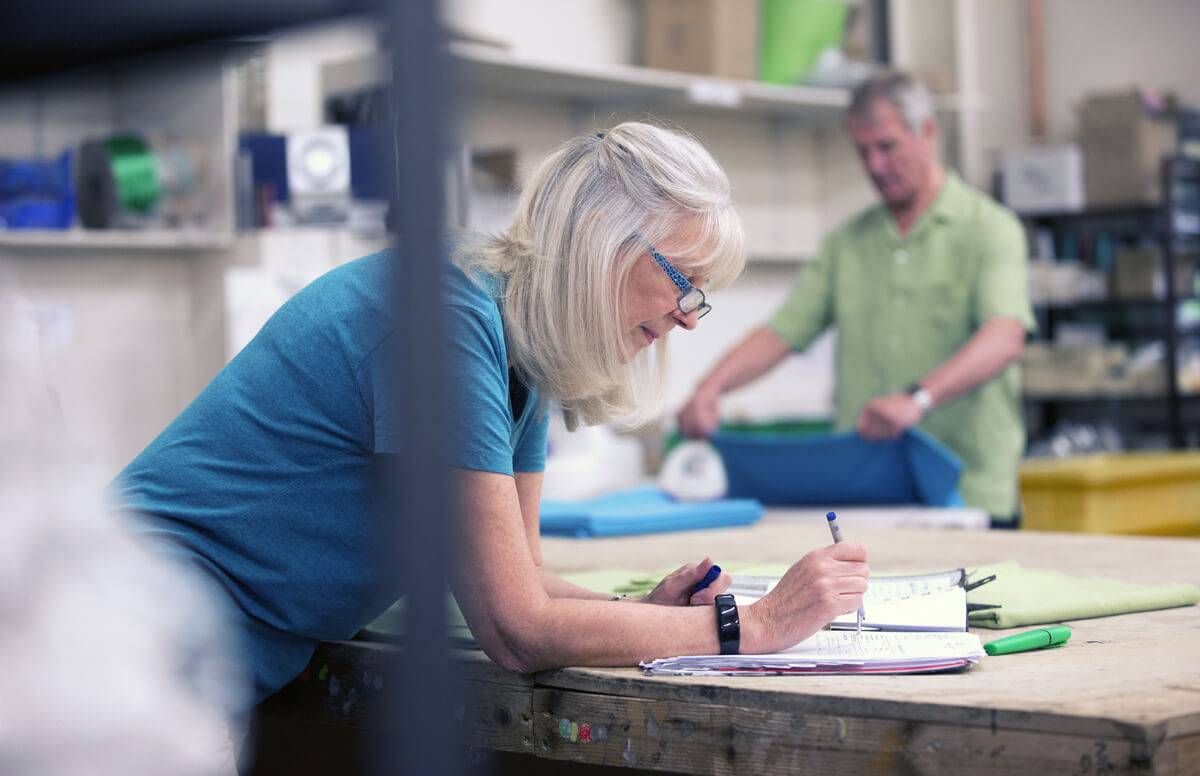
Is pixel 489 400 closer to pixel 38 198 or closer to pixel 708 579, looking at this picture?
pixel 708 579

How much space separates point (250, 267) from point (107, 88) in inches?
131

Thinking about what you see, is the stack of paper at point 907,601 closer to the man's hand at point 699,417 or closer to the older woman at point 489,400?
the older woman at point 489,400

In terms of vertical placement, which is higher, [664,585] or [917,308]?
[917,308]

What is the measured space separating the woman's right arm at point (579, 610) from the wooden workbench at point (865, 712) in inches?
1.2

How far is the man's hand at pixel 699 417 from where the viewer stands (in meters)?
3.35

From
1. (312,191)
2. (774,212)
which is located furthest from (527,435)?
(774,212)

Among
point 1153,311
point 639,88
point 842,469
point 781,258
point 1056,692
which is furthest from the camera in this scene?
point 1153,311

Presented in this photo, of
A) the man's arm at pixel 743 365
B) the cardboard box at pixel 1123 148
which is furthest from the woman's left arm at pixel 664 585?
the cardboard box at pixel 1123 148

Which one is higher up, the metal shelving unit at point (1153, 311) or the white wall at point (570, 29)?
the white wall at point (570, 29)

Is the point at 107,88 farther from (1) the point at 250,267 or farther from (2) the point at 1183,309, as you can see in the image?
(2) the point at 1183,309

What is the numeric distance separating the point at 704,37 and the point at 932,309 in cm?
177

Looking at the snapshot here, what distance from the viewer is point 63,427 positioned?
512 mm

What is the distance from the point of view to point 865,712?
117 centimetres

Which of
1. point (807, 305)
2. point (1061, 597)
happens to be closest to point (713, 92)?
point (807, 305)
